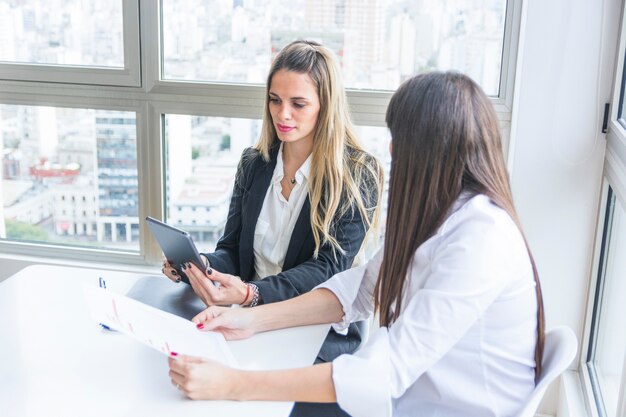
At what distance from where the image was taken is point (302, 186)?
2.13 metres

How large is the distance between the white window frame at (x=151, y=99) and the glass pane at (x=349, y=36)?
0.05 metres

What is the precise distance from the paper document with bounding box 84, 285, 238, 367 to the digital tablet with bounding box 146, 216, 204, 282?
8.0 inches

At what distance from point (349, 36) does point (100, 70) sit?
36.9 inches

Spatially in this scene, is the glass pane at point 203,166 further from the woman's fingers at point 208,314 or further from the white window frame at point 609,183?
the woman's fingers at point 208,314

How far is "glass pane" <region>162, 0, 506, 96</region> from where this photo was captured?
2.46m

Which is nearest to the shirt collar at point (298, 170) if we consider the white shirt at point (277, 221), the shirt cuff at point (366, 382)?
the white shirt at point (277, 221)

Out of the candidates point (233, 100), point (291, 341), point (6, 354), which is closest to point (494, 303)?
point (291, 341)

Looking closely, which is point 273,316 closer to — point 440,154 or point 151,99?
point 440,154

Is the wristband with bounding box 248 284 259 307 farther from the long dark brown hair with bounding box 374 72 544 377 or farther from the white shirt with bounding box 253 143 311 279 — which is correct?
the long dark brown hair with bounding box 374 72 544 377

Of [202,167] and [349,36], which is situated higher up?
[349,36]

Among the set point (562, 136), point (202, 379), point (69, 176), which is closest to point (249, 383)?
point (202, 379)

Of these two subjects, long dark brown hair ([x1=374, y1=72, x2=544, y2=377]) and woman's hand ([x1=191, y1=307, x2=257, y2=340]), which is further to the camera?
woman's hand ([x1=191, y1=307, x2=257, y2=340])

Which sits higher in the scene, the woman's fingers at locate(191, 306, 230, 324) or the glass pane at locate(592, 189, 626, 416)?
the woman's fingers at locate(191, 306, 230, 324)

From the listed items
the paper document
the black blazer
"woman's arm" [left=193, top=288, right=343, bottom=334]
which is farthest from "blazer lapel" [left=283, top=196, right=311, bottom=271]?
the paper document
